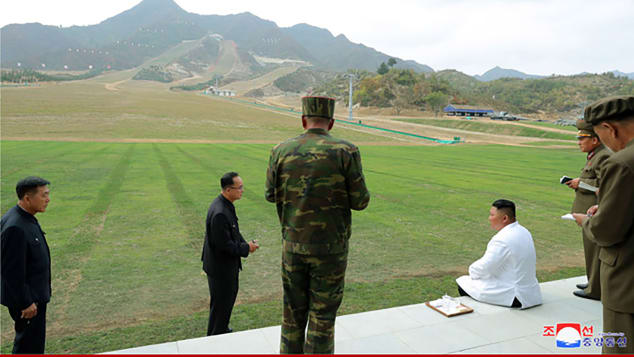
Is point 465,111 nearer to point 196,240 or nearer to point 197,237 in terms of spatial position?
point 197,237

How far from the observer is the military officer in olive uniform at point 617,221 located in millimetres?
2346

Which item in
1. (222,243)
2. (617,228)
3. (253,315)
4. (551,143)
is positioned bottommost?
(253,315)

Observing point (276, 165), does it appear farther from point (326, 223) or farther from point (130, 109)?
point (130, 109)

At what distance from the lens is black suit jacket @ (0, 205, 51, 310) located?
3240mm

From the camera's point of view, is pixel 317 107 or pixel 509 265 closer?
pixel 317 107

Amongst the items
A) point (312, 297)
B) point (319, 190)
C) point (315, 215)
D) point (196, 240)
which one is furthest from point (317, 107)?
point (196, 240)

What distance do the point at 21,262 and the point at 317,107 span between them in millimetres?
3086

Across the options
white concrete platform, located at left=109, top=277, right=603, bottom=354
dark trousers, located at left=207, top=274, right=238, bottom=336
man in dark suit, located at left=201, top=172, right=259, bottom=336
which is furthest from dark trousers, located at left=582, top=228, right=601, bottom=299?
dark trousers, located at left=207, top=274, right=238, bottom=336

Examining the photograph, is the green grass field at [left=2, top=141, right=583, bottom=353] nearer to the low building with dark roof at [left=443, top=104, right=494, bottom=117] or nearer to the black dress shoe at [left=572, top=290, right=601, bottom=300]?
the black dress shoe at [left=572, top=290, right=601, bottom=300]

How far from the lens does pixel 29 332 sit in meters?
3.43

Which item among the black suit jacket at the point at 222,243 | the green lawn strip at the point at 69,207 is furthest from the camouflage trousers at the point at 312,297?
the green lawn strip at the point at 69,207

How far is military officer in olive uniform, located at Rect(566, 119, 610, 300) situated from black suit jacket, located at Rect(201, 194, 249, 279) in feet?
15.4

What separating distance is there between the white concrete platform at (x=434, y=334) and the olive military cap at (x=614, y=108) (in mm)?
2497

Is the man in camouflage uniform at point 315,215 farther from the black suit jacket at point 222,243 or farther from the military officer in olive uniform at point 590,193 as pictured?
the military officer in olive uniform at point 590,193
